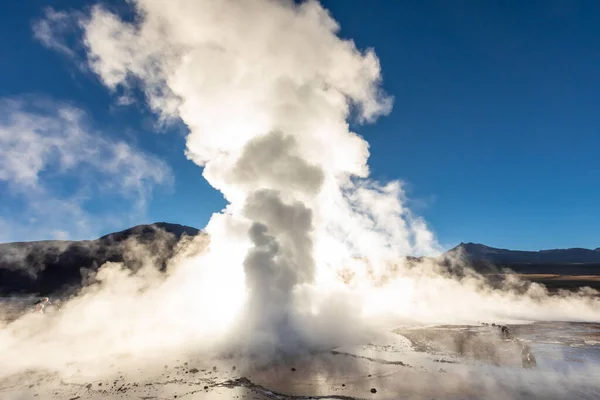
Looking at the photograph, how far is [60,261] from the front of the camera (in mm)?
94188

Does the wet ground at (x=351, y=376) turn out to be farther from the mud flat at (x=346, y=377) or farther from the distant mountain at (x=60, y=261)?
the distant mountain at (x=60, y=261)

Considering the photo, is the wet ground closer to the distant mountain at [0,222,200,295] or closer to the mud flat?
the mud flat

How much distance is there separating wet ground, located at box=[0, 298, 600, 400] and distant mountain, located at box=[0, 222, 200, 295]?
49117 mm

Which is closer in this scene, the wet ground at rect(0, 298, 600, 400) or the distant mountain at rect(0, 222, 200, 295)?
the wet ground at rect(0, 298, 600, 400)

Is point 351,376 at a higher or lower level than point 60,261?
lower

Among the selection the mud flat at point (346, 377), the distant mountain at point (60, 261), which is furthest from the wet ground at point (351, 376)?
the distant mountain at point (60, 261)

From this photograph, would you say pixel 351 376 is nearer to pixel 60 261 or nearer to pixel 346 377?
pixel 346 377

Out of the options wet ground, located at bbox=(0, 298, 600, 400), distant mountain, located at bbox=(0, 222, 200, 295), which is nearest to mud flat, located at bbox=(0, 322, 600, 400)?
wet ground, located at bbox=(0, 298, 600, 400)

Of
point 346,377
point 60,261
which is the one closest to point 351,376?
point 346,377

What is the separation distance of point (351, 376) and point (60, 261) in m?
101

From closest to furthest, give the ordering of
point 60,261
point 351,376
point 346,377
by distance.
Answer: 1. point 346,377
2. point 351,376
3. point 60,261

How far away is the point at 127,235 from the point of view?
145 m

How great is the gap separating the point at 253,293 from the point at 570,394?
1491cm

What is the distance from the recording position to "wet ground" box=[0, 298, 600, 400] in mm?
13047
